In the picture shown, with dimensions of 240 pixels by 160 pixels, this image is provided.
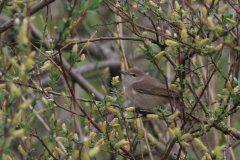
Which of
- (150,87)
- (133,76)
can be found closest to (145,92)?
(150,87)

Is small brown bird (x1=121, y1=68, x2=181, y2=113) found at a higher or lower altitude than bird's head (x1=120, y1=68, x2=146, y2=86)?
lower

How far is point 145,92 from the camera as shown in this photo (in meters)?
4.92

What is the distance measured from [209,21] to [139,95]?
303 cm

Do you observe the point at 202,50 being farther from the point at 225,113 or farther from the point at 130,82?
the point at 130,82

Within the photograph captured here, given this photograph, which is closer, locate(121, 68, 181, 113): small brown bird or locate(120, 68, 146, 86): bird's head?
locate(121, 68, 181, 113): small brown bird

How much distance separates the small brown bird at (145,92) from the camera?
4676mm

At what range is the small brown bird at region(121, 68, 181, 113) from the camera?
15.3 ft

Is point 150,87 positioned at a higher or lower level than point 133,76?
lower

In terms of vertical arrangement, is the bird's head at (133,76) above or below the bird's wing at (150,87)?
above

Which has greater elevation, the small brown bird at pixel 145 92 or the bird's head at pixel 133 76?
the bird's head at pixel 133 76

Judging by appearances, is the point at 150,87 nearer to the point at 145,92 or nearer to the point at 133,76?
the point at 145,92

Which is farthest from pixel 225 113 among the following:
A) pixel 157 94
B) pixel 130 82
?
pixel 130 82

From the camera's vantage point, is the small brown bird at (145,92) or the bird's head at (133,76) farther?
the bird's head at (133,76)

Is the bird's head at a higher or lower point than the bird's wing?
higher
